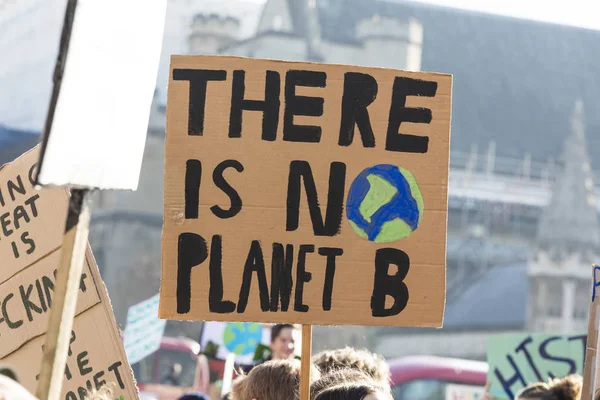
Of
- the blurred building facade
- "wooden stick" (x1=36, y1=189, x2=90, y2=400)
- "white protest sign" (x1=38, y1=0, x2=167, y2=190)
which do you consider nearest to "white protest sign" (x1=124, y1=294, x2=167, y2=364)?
"white protest sign" (x1=38, y1=0, x2=167, y2=190)

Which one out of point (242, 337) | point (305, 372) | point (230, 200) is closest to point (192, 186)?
point (230, 200)

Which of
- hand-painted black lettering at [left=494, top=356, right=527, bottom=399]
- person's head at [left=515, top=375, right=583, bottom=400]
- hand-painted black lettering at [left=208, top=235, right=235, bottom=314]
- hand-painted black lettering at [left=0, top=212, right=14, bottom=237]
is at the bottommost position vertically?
hand-painted black lettering at [left=494, top=356, right=527, bottom=399]

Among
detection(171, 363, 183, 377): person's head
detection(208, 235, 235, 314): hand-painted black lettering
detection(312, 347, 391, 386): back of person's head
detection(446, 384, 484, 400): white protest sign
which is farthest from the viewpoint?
detection(446, 384, 484, 400): white protest sign

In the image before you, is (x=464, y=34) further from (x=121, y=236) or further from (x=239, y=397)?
(x=239, y=397)

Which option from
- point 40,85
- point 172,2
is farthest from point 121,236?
point 172,2

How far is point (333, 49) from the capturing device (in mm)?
43969

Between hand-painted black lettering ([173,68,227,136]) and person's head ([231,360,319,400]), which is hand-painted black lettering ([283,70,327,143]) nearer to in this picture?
hand-painted black lettering ([173,68,227,136])

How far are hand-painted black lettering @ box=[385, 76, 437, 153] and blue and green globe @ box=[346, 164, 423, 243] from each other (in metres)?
0.06

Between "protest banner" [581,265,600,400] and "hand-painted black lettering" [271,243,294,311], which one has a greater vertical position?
"hand-painted black lettering" [271,243,294,311]

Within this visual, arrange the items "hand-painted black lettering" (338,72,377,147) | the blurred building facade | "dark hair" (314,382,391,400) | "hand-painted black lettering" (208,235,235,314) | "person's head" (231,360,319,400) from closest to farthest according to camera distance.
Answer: "dark hair" (314,382,391,400) → "hand-painted black lettering" (208,235,235,314) → "hand-painted black lettering" (338,72,377,147) → "person's head" (231,360,319,400) → the blurred building facade

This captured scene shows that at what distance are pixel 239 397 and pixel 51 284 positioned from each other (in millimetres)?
705

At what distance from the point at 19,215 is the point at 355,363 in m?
1.12

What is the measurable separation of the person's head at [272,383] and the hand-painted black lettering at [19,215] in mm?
898

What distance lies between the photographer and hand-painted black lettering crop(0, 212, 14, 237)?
3.78 meters
